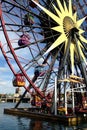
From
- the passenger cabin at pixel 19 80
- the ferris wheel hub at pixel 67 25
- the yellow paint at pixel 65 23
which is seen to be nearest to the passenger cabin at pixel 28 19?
the yellow paint at pixel 65 23

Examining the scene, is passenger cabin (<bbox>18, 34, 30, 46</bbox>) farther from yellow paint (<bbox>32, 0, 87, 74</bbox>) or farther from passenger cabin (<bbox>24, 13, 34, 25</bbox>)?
yellow paint (<bbox>32, 0, 87, 74</bbox>)

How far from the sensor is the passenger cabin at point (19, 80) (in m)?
36.6

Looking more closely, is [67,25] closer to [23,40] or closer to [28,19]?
[28,19]

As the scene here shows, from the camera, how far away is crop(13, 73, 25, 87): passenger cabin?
120ft

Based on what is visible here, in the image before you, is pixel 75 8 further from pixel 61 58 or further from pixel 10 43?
pixel 10 43

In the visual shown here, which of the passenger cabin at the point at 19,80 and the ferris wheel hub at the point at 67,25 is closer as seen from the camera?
the passenger cabin at the point at 19,80

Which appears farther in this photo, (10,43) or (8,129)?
(10,43)

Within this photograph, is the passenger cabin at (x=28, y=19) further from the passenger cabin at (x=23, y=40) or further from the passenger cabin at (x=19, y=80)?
the passenger cabin at (x=19, y=80)

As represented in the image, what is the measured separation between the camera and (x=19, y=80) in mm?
36656

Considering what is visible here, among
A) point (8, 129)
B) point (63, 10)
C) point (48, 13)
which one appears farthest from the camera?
point (63, 10)

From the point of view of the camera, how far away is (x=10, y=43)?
36.1 meters

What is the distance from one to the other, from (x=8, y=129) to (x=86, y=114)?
10207mm

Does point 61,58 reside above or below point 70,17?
below

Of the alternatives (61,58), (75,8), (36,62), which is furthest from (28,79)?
(75,8)
